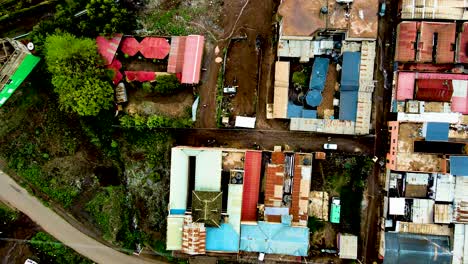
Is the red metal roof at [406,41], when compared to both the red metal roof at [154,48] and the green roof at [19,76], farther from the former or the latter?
the green roof at [19,76]

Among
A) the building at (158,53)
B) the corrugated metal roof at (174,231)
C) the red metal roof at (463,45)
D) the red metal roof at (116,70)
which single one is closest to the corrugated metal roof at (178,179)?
the corrugated metal roof at (174,231)

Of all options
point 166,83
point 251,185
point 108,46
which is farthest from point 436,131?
point 108,46

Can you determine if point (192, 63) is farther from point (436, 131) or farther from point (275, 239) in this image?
point (436, 131)

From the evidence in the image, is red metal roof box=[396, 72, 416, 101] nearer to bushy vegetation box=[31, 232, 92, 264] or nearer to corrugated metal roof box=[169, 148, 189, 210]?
corrugated metal roof box=[169, 148, 189, 210]

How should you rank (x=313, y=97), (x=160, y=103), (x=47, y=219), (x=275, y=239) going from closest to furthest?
1. (x=275, y=239)
2. (x=313, y=97)
3. (x=160, y=103)
4. (x=47, y=219)

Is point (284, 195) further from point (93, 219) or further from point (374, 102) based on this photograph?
point (93, 219)

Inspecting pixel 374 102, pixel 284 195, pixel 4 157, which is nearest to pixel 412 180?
pixel 374 102
